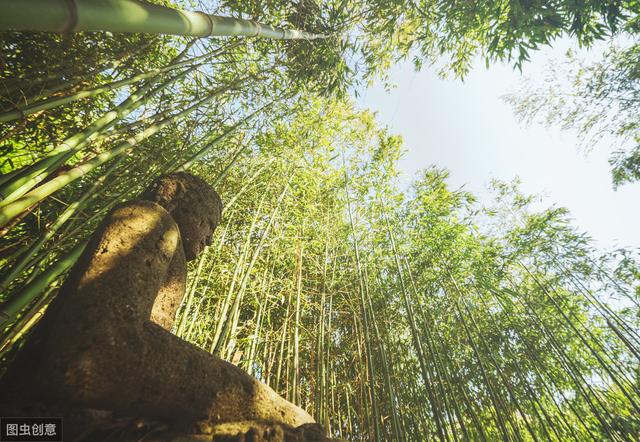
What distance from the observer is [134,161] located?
7.23ft

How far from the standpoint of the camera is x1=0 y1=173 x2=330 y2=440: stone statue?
0.75 meters

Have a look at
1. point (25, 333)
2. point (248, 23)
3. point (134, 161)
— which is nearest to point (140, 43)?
point (134, 161)

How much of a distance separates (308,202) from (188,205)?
225 cm

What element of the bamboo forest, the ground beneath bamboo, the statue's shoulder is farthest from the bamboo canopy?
the ground beneath bamboo

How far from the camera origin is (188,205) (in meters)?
1.47

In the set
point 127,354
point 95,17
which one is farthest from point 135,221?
point 95,17

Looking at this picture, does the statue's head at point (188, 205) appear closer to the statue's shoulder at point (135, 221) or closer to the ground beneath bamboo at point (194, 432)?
the statue's shoulder at point (135, 221)

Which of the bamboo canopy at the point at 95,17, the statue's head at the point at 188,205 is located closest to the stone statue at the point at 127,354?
the statue's head at the point at 188,205

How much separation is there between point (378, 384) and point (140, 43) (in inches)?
173

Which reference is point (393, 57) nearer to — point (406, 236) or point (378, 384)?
point (406, 236)

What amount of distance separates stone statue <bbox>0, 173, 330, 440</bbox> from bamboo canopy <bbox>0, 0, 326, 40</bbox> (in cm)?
67

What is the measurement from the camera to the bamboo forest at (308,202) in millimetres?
1483

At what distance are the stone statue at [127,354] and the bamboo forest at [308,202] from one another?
8 centimetres

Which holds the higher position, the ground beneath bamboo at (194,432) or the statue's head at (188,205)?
the statue's head at (188,205)
